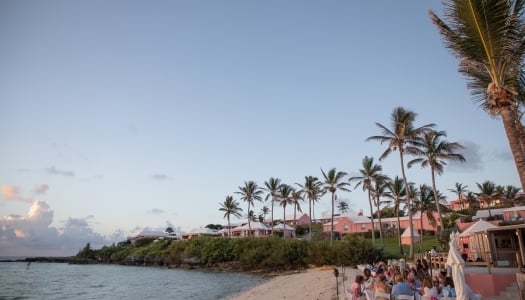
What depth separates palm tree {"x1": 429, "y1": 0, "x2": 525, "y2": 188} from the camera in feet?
24.7

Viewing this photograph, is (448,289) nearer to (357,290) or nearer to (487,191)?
(357,290)

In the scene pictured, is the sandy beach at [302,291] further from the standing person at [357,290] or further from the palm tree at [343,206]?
the palm tree at [343,206]

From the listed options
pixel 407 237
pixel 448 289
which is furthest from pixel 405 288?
pixel 407 237

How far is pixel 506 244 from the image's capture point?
2216 centimetres

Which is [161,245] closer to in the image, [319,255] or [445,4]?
[319,255]

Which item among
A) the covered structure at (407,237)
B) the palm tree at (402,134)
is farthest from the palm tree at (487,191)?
the palm tree at (402,134)

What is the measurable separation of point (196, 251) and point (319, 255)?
30982 millimetres

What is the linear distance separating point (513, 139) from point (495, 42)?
2216 mm

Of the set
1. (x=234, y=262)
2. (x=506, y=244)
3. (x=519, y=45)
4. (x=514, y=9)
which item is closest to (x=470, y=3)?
(x=514, y=9)

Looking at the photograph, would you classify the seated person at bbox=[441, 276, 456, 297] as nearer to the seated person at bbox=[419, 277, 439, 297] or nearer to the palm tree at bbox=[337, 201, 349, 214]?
the seated person at bbox=[419, 277, 439, 297]

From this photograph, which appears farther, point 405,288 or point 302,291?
point 302,291

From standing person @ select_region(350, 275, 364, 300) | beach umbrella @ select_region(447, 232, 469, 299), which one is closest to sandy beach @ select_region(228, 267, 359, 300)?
standing person @ select_region(350, 275, 364, 300)

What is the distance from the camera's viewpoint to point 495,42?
25.8 feet

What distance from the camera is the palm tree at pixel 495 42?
7523 millimetres
